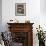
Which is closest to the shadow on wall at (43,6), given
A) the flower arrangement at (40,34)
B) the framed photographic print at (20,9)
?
the framed photographic print at (20,9)

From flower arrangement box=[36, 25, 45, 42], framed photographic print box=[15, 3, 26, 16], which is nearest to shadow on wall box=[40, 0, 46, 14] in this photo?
framed photographic print box=[15, 3, 26, 16]

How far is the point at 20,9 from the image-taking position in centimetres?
589

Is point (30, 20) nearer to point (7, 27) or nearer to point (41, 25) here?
point (41, 25)

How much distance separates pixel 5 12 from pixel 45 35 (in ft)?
6.12

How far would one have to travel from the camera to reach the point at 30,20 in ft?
19.4

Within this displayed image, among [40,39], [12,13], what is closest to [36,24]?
[40,39]

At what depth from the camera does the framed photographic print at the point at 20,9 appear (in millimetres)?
5867

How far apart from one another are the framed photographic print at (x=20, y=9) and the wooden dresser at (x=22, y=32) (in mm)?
500

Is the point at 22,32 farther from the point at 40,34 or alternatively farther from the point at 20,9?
the point at 20,9

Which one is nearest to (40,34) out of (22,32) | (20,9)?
(22,32)

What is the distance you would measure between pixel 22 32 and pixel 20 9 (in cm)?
96

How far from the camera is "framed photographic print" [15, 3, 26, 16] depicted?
5.87 m

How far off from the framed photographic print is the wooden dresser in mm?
500

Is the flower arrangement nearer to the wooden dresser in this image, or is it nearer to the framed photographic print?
the wooden dresser
